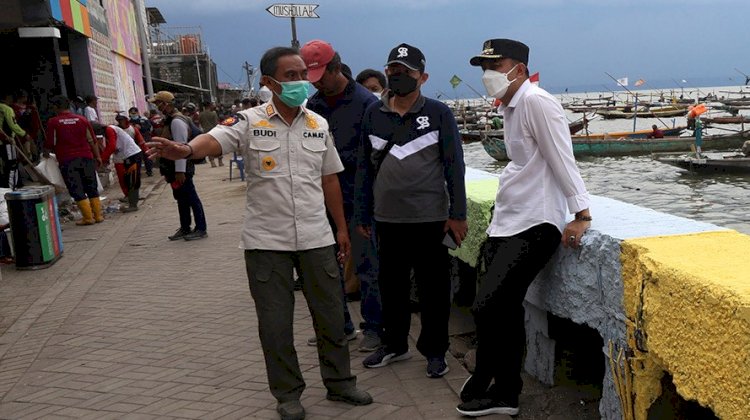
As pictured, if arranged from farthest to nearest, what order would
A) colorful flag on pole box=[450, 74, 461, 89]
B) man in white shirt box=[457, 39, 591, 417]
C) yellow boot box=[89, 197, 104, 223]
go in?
colorful flag on pole box=[450, 74, 461, 89], yellow boot box=[89, 197, 104, 223], man in white shirt box=[457, 39, 591, 417]

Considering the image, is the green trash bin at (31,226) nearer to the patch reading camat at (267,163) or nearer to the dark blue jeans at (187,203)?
the dark blue jeans at (187,203)

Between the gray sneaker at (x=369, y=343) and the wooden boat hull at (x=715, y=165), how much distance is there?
69.4 ft

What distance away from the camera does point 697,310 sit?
236cm

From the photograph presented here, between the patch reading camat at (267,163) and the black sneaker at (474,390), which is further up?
the patch reading camat at (267,163)

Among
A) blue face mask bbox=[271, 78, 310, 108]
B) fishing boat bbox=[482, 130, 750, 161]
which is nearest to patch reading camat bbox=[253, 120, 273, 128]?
blue face mask bbox=[271, 78, 310, 108]

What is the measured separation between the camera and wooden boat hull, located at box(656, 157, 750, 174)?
2199 centimetres

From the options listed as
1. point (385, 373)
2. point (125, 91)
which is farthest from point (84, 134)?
point (125, 91)

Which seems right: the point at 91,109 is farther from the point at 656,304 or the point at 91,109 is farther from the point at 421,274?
the point at 656,304

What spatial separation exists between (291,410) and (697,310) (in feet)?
6.87

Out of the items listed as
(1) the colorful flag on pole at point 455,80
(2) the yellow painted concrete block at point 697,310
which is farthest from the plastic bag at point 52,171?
(1) the colorful flag on pole at point 455,80

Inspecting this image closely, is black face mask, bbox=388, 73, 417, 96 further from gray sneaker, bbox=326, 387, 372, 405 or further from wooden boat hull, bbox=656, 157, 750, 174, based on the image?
wooden boat hull, bbox=656, 157, 750, 174

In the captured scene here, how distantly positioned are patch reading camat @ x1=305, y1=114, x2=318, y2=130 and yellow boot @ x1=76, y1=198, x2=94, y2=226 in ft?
25.7

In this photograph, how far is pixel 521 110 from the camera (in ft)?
10.7

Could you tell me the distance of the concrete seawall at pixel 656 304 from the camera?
2.25 metres
